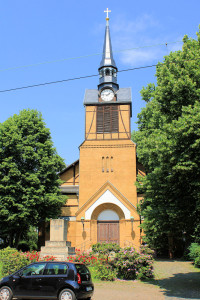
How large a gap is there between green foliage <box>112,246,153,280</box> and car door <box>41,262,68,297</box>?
5517mm

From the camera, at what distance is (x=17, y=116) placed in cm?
2872

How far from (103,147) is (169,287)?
1953cm

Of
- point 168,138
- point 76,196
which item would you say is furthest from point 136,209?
point 168,138

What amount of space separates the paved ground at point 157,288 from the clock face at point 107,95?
21.0 m

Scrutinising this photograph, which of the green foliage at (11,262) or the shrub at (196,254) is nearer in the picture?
the green foliage at (11,262)

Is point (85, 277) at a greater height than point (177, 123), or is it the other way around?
point (177, 123)

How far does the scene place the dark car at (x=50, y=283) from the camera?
32.5 ft

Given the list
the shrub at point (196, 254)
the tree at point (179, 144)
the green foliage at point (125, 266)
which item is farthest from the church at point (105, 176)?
the tree at point (179, 144)

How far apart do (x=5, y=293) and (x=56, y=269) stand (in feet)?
6.60

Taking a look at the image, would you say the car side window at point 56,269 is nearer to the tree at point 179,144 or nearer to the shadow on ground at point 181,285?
the shadow on ground at point 181,285

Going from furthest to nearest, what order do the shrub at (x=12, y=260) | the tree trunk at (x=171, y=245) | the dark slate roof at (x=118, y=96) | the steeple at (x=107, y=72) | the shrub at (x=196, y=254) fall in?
the steeple at (x=107, y=72) < the dark slate roof at (x=118, y=96) < the tree trunk at (x=171, y=245) < the shrub at (x=196, y=254) < the shrub at (x=12, y=260)

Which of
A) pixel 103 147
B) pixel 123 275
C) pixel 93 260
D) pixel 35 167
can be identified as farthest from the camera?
pixel 103 147

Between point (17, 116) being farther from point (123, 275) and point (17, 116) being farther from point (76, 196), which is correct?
point (123, 275)

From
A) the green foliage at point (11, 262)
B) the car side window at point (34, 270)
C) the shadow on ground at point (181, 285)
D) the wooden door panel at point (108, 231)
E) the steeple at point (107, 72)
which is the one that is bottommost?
Result: the shadow on ground at point (181, 285)
